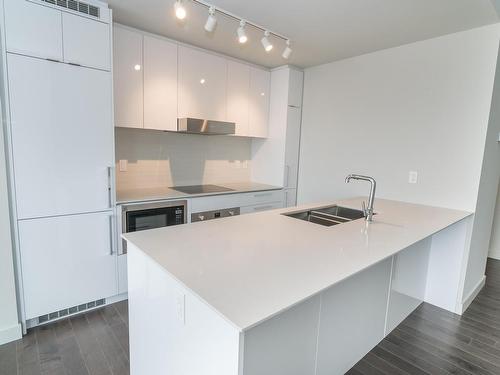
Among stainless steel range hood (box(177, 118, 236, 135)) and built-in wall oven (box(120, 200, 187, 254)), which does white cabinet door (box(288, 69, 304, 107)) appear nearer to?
stainless steel range hood (box(177, 118, 236, 135))

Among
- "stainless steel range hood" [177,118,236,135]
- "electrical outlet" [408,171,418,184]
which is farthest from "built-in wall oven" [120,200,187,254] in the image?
"electrical outlet" [408,171,418,184]

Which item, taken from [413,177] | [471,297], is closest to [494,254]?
[471,297]

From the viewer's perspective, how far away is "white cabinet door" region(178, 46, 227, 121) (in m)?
2.99

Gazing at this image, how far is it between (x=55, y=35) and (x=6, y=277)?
1.72 m

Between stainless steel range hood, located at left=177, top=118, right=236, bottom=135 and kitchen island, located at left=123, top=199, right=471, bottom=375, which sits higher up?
stainless steel range hood, located at left=177, top=118, right=236, bottom=135

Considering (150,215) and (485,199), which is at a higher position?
(485,199)

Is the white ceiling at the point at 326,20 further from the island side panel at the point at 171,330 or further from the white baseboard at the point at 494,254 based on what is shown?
the white baseboard at the point at 494,254

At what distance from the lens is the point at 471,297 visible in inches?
107

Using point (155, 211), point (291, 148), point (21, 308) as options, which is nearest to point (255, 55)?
point (291, 148)

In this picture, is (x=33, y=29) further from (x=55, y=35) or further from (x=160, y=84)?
(x=160, y=84)

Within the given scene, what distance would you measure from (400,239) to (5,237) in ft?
8.30

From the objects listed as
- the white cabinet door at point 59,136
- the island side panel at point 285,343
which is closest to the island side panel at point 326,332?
the island side panel at point 285,343

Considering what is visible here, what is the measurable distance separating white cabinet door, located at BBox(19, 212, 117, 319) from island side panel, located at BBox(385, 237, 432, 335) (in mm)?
2247

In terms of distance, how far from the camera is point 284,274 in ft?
3.66
